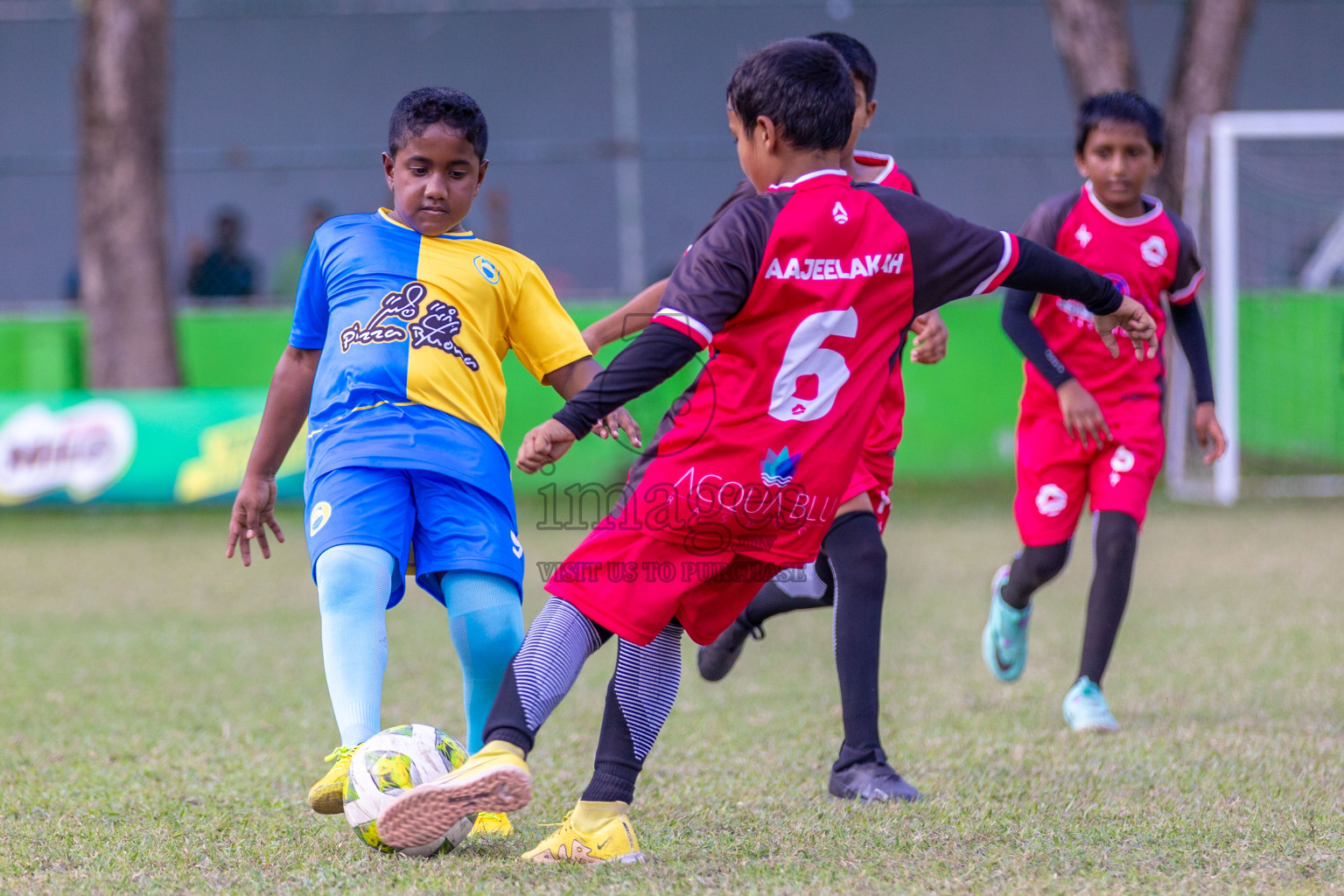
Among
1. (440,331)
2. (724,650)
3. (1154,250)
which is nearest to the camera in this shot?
(440,331)

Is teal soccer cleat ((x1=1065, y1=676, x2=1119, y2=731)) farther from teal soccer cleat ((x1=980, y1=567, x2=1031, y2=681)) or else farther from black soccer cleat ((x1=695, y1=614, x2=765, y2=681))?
black soccer cleat ((x1=695, y1=614, x2=765, y2=681))

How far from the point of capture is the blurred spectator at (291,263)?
12.6m

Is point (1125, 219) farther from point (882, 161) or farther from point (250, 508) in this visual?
point (250, 508)

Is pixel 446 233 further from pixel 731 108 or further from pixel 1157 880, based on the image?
pixel 1157 880

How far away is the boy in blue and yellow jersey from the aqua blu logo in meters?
0.35

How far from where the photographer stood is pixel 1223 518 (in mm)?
9695

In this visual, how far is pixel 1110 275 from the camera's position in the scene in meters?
4.24

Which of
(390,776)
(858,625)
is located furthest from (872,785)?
(390,776)

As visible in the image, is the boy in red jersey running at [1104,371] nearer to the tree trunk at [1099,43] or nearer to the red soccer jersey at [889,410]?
the red soccer jersey at [889,410]

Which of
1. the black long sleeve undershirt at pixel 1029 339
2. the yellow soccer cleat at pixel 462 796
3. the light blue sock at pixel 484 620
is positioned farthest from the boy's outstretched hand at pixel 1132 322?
the yellow soccer cleat at pixel 462 796

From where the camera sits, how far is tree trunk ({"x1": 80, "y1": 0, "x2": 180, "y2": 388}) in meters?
10.9

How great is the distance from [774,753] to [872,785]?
1.95 ft

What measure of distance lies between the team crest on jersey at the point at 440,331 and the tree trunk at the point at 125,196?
8655 mm

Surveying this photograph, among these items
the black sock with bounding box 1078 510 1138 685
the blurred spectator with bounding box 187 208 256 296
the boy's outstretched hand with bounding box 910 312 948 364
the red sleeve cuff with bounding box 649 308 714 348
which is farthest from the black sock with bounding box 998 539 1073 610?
the blurred spectator with bounding box 187 208 256 296
